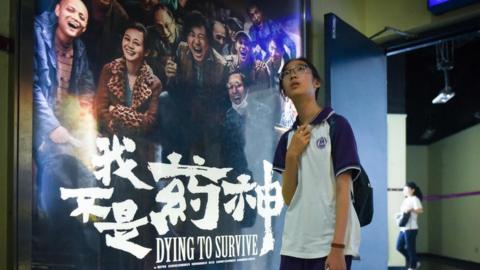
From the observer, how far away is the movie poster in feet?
8.25

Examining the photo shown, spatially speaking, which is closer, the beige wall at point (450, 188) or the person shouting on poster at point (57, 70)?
the person shouting on poster at point (57, 70)

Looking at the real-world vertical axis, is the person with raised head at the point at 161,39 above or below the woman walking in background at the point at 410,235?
above

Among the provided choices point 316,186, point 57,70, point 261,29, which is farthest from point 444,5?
point 57,70

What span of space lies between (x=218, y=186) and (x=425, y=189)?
10754mm

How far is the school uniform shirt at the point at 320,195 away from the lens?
178 centimetres

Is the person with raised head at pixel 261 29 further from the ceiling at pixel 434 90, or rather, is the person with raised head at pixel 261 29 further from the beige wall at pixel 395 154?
the beige wall at pixel 395 154

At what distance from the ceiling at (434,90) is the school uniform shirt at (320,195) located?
5.56 m

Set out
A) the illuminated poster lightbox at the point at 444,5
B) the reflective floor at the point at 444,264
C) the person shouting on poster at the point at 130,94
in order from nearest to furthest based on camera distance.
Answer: the person shouting on poster at the point at 130,94 → the illuminated poster lightbox at the point at 444,5 → the reflective floor at the point at 444,264

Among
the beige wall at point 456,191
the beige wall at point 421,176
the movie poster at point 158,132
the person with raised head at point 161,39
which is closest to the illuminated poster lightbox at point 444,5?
the movie poster at point 158,132

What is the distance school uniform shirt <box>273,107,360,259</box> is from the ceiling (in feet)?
18.2

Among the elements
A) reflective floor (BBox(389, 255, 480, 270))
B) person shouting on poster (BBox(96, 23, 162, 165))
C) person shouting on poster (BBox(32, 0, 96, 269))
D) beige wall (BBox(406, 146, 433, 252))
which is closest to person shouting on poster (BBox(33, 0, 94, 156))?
person shouting on poster (BBox(32, 0, 96, 269))

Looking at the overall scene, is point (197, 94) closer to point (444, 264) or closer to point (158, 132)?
point (158, 132)

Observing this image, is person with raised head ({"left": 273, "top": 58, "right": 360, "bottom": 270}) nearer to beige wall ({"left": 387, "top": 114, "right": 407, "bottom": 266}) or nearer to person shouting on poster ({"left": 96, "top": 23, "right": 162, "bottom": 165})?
person shouting on poster ({"left": 96, "top": 23, "right": 162, "bottom": 165})

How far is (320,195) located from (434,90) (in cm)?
848
